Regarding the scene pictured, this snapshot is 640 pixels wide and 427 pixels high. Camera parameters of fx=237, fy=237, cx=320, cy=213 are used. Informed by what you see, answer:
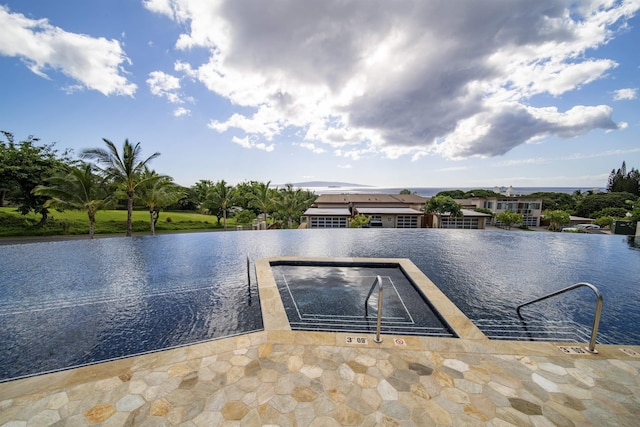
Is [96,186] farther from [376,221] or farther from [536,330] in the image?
[376,221]

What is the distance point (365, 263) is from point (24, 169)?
3017 cm

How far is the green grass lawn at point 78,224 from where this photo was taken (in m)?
22.2

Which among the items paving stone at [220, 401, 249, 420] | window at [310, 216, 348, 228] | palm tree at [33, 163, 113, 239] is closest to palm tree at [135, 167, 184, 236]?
palm tree at [33, 163, 113, 239]

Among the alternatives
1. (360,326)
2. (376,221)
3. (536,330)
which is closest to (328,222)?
(376,221)

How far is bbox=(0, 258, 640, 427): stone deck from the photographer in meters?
2.61

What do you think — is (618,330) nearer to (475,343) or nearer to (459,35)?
(475,343)

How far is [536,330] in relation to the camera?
4867 mm

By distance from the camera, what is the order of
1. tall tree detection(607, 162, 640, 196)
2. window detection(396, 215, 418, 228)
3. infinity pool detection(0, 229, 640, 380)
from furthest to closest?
tall tree detection(607, 162, 640, 196) → window detection(396, 215, 418, 228) → infinity pool detection(0, 229, 640, 380)

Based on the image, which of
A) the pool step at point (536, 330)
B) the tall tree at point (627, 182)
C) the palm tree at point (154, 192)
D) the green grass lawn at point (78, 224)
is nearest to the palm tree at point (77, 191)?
the palm tree at point (154, 192)

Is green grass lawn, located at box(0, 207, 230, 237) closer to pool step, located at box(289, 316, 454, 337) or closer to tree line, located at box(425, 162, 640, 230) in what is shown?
pool step, located at box(289, 316, 454, 337)

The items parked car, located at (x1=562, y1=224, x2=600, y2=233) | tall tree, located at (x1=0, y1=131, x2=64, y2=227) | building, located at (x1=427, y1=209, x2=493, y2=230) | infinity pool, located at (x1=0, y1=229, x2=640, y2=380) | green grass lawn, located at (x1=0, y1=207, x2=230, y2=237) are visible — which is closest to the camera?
infinity pool, located at (x1=0, y1=229, x2=640, y2=380)

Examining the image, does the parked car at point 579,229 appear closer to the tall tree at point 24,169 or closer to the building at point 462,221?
→ the building at point 462,221

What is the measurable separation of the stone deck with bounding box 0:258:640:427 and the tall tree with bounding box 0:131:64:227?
26507mm

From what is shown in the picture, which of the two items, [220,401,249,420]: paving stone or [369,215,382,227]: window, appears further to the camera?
[369,215,382,227]: window
